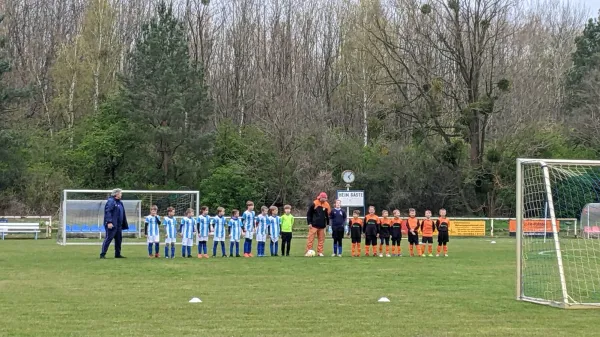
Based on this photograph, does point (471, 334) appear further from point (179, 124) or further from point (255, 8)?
point (255, 8)

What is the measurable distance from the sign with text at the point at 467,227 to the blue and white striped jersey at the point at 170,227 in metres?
20.6

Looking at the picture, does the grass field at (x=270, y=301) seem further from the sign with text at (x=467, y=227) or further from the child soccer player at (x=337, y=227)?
the sign with text at (x=467, y=227)

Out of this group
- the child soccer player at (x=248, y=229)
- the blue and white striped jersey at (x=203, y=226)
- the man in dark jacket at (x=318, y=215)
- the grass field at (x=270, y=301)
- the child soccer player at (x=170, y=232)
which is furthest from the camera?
the child soccer player at (x=248, y=229)

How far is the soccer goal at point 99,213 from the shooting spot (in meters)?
30.6

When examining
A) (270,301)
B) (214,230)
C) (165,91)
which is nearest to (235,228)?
(214,230)

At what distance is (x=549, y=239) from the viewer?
1460cm

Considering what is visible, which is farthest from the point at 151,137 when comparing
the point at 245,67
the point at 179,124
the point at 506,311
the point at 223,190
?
the point at 506,311

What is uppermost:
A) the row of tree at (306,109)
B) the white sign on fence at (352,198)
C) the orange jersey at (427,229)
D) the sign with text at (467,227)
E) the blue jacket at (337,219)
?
the row of tree at (306,109)

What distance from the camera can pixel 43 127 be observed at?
192 feet

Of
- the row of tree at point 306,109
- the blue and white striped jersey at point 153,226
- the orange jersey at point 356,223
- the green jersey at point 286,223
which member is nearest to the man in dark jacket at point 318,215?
the green jersey at point 286,223

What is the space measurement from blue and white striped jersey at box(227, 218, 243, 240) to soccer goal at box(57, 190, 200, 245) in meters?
6.67

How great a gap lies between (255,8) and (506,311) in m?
59.0

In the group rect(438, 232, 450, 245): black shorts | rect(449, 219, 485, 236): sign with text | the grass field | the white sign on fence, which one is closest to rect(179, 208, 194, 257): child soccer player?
the grass field

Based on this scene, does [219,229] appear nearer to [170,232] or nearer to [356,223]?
[170,232]
